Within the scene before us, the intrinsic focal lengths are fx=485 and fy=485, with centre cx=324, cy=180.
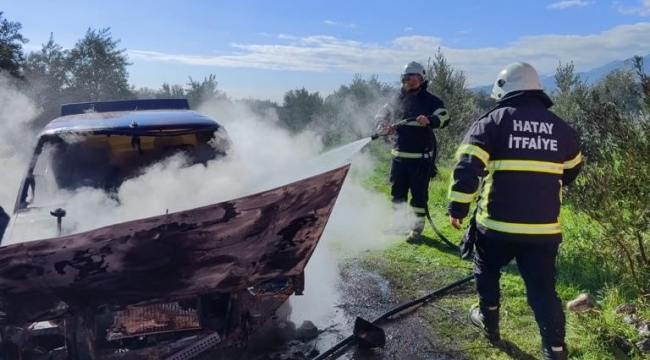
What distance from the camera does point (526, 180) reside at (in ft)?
11.3

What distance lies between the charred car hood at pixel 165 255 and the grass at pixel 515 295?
72.1 inches

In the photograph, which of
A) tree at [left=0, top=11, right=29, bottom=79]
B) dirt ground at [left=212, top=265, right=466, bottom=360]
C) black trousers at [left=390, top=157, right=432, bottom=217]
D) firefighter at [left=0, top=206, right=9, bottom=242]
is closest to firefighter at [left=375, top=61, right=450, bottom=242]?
black trousers at [left=390, top=157, right=432, bottom=217]

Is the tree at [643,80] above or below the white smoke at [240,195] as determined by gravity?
above

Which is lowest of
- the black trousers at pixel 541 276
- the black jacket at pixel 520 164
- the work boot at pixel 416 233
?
the work boot at pixel 416 233

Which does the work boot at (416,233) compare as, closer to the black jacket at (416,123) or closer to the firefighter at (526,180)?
the black jacket at (416,123)

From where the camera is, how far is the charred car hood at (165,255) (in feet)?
8.06

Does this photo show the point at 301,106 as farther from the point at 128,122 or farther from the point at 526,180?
the point at 526,180

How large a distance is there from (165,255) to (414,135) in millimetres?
4390

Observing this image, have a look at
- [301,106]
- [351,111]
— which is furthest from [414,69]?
[301,106]

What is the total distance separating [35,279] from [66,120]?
2412mm

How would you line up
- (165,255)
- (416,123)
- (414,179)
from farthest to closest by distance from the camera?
(414,179)
(416,123)
(165,255)

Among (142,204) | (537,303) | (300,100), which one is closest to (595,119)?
(537,303)

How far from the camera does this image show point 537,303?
347cm

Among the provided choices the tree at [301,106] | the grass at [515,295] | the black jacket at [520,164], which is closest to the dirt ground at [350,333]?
the grass at [515,295]
